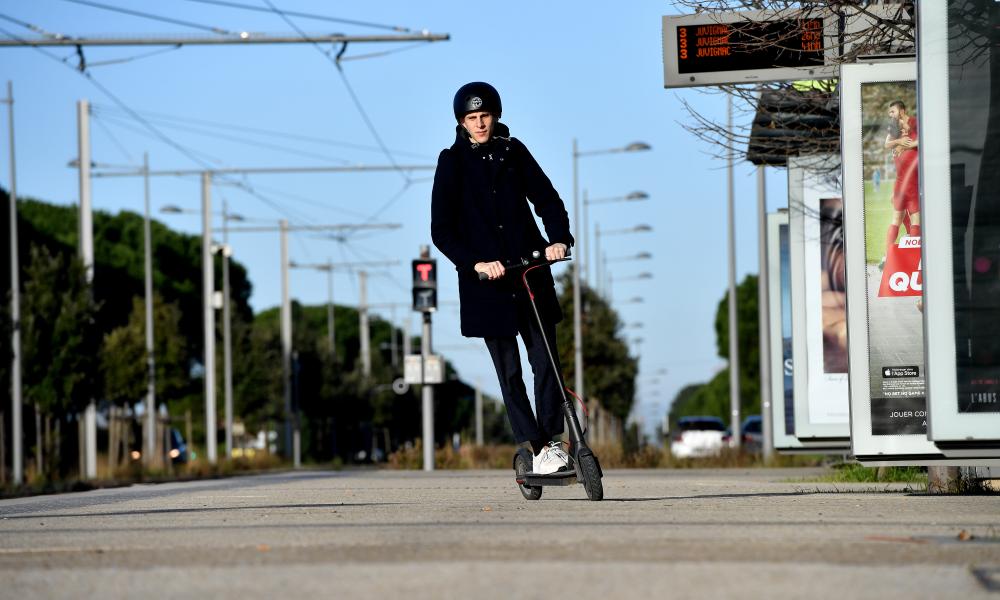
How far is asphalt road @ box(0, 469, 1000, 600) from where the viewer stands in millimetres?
5215

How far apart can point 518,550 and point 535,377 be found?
3.40m

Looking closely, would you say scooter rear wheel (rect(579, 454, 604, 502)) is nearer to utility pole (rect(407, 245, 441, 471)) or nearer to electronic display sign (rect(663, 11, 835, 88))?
electronic display sign (rect(663, 11, 835, 88))

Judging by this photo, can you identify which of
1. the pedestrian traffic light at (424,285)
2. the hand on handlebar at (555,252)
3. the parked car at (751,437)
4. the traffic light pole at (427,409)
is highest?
the pedestrian traffic light at (424,285)

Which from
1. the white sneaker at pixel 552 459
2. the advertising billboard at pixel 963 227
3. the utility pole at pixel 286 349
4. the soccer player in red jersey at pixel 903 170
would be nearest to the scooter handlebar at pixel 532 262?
the white sneaker at pixel 552 459

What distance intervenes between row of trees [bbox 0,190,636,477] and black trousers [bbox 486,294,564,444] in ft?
84.0

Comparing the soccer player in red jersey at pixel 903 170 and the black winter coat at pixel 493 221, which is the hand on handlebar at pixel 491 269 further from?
the soccer player in red jersey at pixel 903 170

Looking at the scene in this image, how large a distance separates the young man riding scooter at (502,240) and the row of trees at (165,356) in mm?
25446

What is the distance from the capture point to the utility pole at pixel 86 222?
35.8 m

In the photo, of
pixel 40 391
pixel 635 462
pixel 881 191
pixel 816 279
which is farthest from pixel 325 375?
pixel 881 191

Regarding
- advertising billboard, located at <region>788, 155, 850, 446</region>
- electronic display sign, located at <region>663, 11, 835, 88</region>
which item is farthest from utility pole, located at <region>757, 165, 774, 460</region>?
electronic display sign, located at <region>663, 11, 835, 88</region>

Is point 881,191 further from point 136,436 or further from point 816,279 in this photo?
point 136,436

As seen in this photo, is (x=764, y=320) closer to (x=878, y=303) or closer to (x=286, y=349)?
(x=878, y=303)

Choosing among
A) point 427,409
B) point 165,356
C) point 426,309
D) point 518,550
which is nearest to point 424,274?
point 426,309

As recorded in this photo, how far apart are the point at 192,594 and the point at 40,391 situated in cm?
3113
